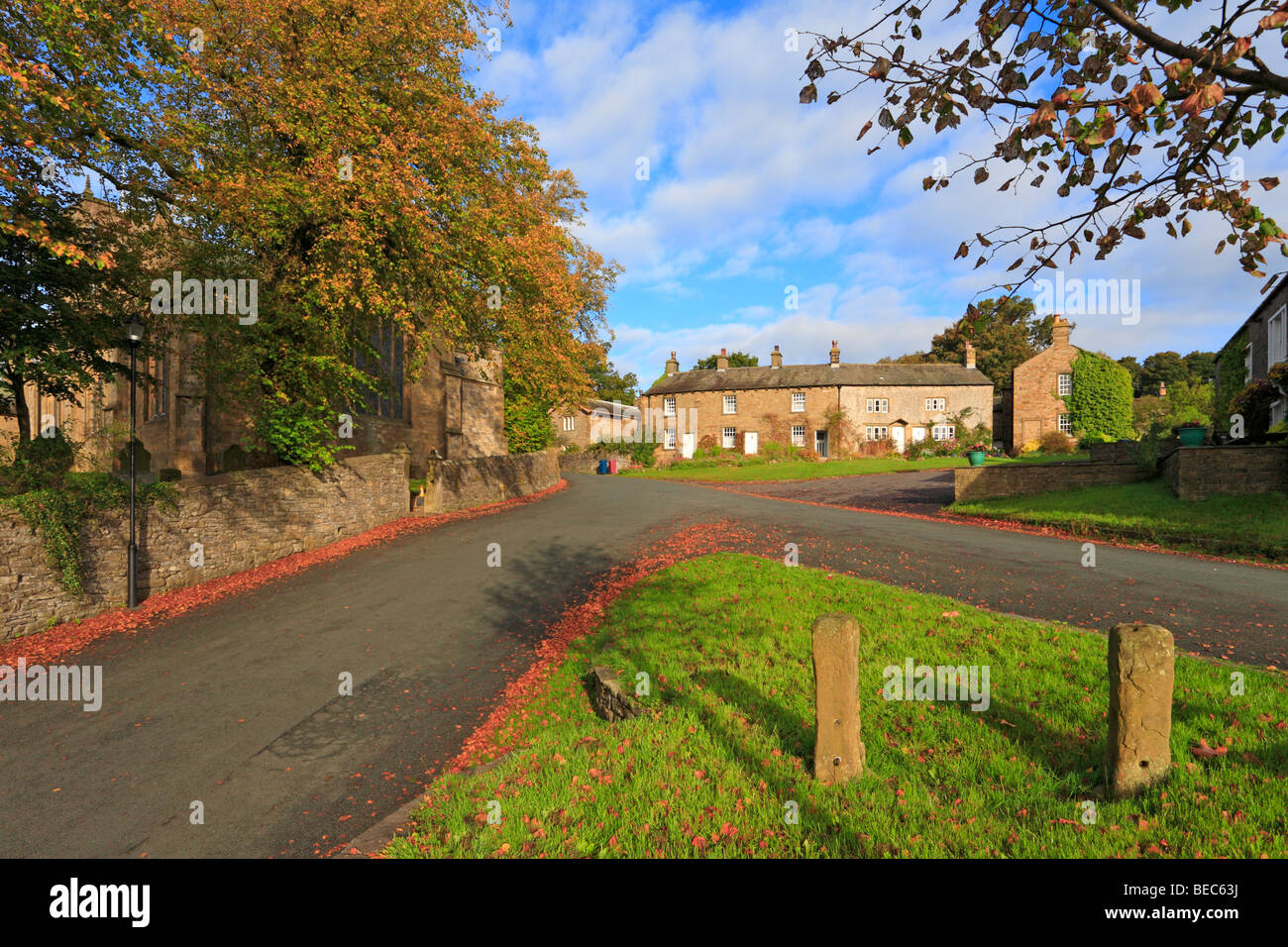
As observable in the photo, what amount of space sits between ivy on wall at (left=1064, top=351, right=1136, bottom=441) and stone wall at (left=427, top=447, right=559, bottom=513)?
39407mm

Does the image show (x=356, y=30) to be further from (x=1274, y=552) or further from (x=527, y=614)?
(x=1274, y=552)

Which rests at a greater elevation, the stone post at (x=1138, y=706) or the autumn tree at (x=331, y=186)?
the autumn tree at (x=331, y=186)

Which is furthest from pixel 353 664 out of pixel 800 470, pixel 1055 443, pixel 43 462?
pixel 1055 443

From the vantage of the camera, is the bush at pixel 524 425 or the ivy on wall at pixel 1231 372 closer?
the ivy on wall at pixel 1231 372

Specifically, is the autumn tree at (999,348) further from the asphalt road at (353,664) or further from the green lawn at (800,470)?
the asphalt road at (353,664)

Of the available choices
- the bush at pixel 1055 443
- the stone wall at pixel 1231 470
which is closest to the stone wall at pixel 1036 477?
the stone wall at pixel 1231 470

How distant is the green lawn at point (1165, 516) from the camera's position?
12.6 m

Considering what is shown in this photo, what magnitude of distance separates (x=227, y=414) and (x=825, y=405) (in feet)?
143

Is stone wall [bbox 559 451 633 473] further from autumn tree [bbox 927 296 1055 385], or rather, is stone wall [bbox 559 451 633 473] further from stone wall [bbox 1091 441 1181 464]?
autumn tree [bbox 927 296 1055 385]

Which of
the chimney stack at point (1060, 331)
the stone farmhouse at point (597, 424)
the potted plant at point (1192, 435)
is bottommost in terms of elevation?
the potted plant at point (1192, 435)

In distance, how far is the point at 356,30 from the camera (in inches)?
528

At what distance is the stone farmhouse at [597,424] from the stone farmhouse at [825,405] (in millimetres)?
6248

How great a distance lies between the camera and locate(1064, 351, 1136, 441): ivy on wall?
136ft
